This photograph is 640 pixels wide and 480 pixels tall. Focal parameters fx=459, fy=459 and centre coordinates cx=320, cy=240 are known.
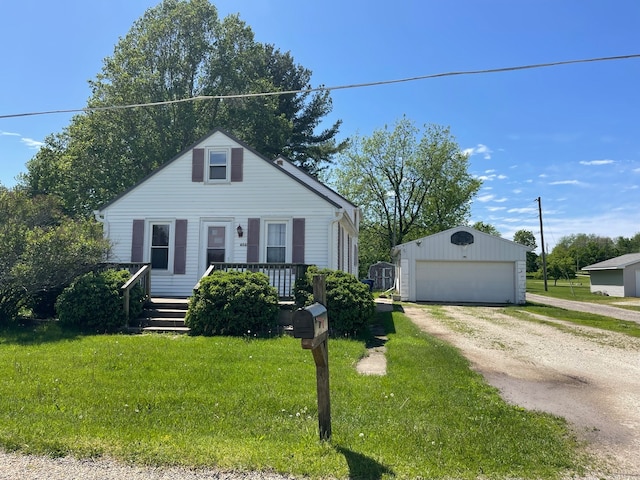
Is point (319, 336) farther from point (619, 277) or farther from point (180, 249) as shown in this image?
point (619, 277)

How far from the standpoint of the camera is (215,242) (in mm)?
14250

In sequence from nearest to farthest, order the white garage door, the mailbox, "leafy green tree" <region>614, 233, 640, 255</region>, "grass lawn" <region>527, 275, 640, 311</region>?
1. the mailbox
2. the white garage door
3. "grass lawn" <region>527, 275, 640, 311</region>
4. "leafy green tree" <region>614, 233, 640, 255</region>

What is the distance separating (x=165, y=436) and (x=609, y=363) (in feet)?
24.0

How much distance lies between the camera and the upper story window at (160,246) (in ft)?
46.9

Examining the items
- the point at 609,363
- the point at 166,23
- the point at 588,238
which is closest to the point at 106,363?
the point at 609,363

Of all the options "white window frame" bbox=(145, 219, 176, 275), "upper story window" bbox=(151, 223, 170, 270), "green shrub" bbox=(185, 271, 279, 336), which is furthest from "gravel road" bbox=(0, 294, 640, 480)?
"upper story window" bbox=(151, 223, 170, 270)

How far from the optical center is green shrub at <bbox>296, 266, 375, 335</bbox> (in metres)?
9.52

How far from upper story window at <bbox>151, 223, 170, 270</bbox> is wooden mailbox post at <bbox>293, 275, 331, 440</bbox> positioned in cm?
1124

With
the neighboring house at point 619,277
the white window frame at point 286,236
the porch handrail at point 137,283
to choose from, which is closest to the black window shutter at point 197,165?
Result: the white window frame at point 286,236

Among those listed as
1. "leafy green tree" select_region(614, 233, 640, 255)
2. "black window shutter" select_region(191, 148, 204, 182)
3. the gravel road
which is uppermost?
"leafy green tree" select_region(614, 233, 640, 255)

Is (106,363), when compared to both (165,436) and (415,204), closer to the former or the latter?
(165,436)

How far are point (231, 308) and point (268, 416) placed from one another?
4.93 m

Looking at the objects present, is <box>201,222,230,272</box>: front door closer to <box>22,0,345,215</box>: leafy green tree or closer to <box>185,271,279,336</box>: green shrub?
<box>185,271,279,336</box>: green shrub

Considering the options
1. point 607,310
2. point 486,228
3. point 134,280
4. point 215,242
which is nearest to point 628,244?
point 486,228
